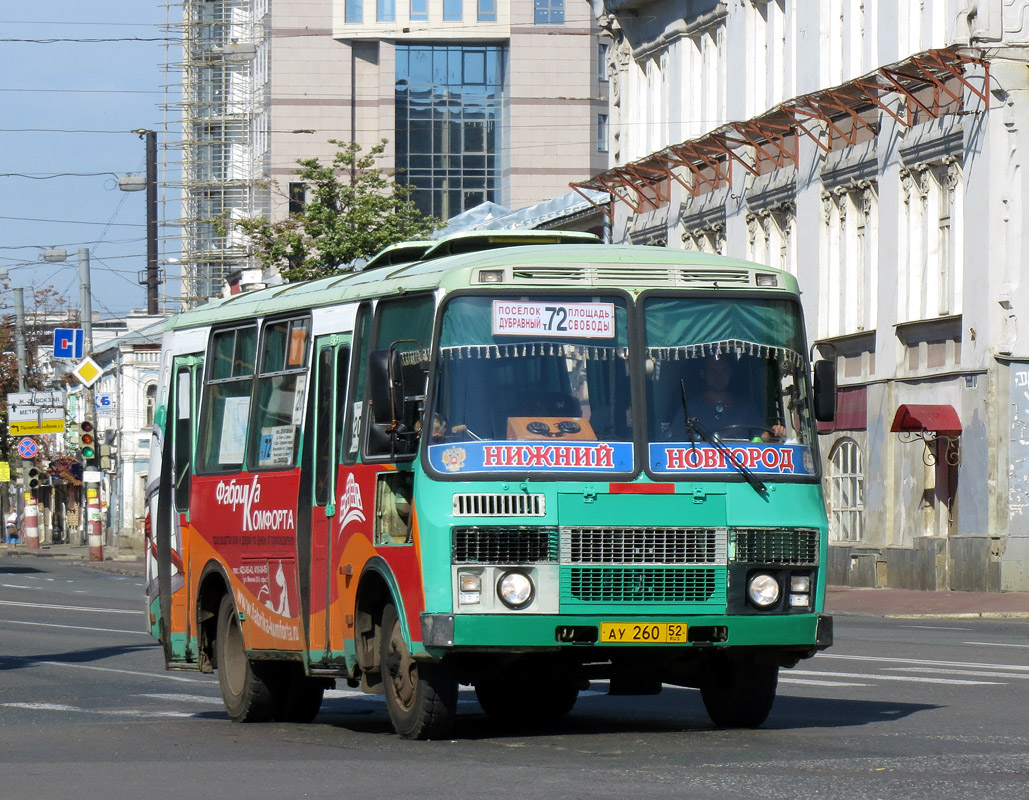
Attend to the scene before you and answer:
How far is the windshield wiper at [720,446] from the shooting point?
11461mm

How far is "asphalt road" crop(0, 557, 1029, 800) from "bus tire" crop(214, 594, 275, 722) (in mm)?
197

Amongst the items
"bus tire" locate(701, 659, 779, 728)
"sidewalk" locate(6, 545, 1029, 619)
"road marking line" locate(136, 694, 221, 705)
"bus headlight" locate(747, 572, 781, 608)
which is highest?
"bus headlight" locate(747, 572, 781, 608)

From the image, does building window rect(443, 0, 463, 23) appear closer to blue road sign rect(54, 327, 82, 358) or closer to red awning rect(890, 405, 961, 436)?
blue road sign rect(54, 327, 82, 358)

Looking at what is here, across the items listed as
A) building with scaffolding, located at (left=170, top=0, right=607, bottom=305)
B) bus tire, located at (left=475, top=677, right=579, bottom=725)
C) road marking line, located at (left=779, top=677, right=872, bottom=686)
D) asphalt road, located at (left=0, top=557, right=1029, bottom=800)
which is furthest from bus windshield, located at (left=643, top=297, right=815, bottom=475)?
building with scaffolding, located at (left=170, top=0, right=607, bottom=305)

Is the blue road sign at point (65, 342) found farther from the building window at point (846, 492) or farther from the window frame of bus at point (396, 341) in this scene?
the window frame of bus at point (396, 341)

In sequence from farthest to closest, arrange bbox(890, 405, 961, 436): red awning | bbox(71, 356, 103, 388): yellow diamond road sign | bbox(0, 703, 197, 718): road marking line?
bbox(71, 356, 103, 388): yellow diamond road sign
bbox(890, 405, 961, 436): red awning
bbox(0, 703, 197, 718): road marking line

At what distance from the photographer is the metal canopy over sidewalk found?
1280 inches

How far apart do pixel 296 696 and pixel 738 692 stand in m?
3.23

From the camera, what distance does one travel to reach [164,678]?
18109 mm

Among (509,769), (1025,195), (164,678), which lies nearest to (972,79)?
(1025,195)

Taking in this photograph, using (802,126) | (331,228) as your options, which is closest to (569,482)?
(802,126)

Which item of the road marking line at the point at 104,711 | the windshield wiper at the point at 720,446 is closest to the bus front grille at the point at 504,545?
the windshield wiper at the point at 720,446

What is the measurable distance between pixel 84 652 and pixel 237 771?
38.2 feet

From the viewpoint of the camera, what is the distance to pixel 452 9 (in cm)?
10469
